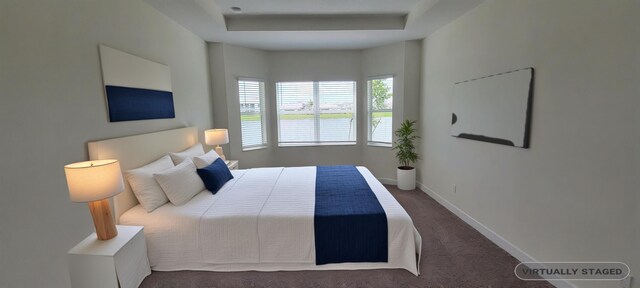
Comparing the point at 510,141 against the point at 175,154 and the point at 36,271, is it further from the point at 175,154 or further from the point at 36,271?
the point at 36,271

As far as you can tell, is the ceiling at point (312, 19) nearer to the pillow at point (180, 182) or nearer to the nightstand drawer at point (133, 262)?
the pillow at point (180, 182)

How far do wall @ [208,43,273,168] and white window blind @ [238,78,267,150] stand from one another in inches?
4.7

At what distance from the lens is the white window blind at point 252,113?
188 inches

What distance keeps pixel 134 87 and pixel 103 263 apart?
1633 millimetres

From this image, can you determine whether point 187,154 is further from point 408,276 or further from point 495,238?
point 495,238

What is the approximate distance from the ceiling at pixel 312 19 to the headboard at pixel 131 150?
4.76 feet

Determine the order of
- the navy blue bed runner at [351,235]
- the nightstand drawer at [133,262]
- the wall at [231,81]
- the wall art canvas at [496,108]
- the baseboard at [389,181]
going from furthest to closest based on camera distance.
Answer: the baseboard at [389,181] → the wall at [231,81] → the wall art canvas at [496,108] → the navy blue bed runner at [351,235] → the nightstand drawer at [133,262]

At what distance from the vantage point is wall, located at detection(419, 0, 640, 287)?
1619mm

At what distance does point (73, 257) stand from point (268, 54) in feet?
13.8

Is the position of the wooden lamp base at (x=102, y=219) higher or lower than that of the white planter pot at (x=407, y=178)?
higher

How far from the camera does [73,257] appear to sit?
1675 millimetres

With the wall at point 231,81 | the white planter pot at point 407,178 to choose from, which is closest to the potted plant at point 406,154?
the white planter pot at point 407,178

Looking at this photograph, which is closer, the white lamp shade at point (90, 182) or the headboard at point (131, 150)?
the white lamp shade at point (90, 182)

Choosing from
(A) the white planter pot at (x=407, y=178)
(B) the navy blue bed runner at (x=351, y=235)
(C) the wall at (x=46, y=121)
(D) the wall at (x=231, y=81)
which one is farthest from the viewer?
(A) the white planter pot at (x=407, y=178)
